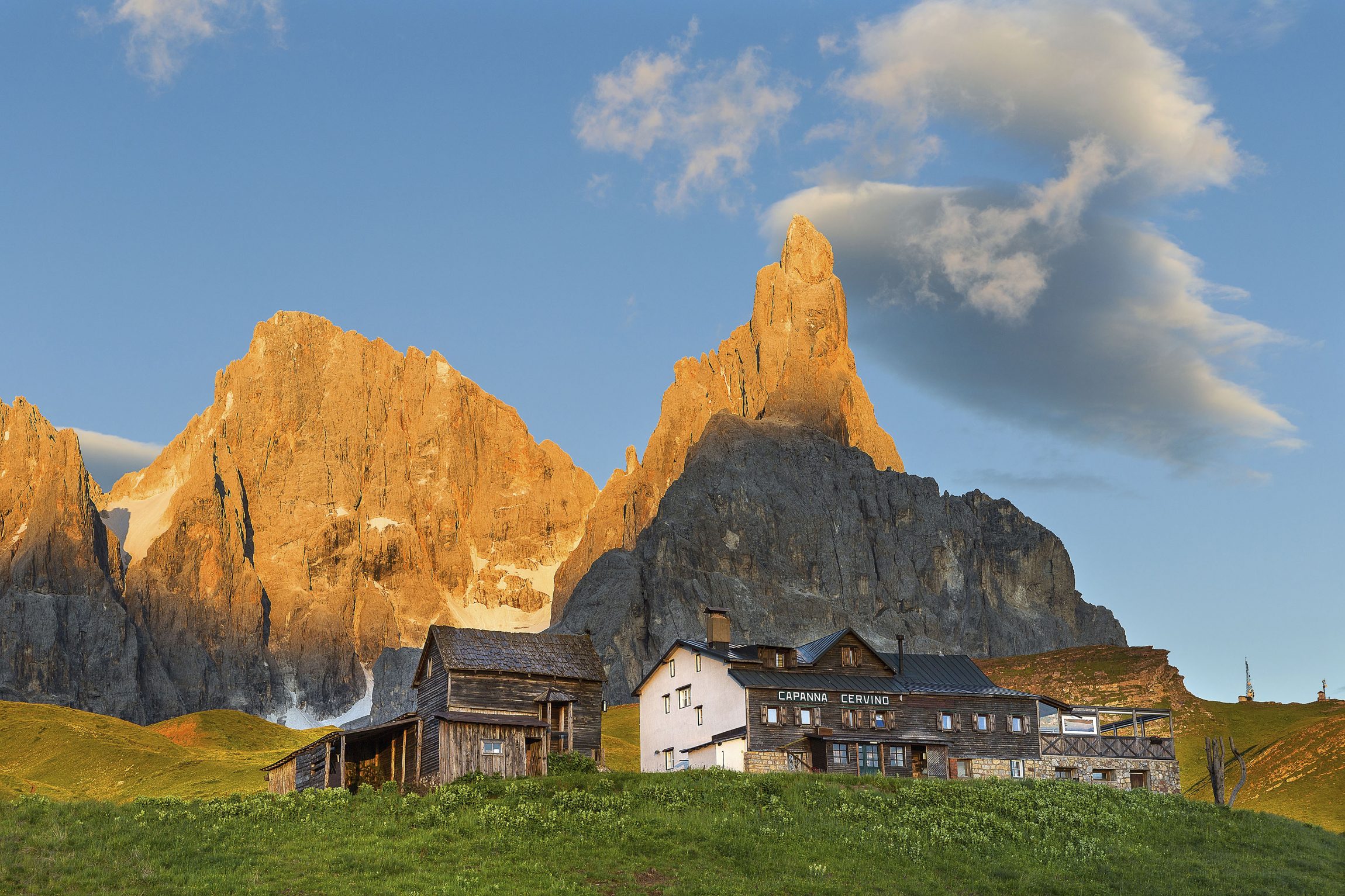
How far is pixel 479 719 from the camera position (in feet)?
185

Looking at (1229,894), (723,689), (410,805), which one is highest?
(723,689)

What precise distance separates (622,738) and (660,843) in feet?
228

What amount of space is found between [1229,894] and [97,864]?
34.6 meters

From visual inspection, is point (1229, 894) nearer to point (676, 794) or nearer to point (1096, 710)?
point (676, 794)

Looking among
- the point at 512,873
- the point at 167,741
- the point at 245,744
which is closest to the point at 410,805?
the point at 512,873

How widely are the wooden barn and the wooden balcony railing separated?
25.3 meters

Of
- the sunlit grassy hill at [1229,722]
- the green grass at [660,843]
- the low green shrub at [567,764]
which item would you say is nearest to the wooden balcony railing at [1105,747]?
the sunlit grassy hill at [1229,722]

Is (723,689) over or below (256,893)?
over

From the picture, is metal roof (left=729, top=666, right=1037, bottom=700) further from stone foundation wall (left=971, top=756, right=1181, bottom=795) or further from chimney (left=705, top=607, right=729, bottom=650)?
chimney (left=705, top=607, right=729, bottom=650)

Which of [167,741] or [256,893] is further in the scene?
[167,741]

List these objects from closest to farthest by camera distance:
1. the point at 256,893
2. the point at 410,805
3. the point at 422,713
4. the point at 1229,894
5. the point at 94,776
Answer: the point at 256,893 → the point at 1229,894 → the point at 410,805 → the point at 422,713 → the point at 94,776

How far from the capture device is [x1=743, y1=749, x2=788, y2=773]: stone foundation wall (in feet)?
208

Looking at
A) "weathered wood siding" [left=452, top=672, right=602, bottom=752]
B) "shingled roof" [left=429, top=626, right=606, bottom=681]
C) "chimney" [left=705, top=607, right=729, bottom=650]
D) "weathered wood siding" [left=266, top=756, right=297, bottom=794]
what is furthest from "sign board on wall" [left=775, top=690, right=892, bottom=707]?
"weathered wood siding" [left=266, top=756, right=297, bottom=794]

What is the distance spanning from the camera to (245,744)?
116m
